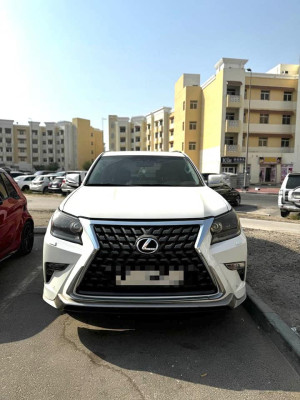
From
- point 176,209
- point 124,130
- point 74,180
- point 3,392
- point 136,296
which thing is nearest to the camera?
point 3,392

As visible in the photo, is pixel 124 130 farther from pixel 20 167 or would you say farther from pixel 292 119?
pixel 292 119

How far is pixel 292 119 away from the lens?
1649 inches

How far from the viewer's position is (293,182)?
35.3 ft

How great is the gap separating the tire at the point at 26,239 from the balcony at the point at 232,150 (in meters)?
37.1

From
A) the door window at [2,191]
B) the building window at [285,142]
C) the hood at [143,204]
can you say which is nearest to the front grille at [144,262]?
the hood at [143,204]

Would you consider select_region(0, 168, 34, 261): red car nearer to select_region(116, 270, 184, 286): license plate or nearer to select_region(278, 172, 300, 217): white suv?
select_region(116, 270, 184, 286): license plate

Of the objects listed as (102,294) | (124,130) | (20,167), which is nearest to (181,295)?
(102,294)

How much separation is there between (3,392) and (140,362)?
1.02 m

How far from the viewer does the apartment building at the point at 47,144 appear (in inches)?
3403

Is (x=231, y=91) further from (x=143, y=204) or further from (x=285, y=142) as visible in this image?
(x=143, y=204)

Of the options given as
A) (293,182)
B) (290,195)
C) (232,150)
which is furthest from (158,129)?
(290,195)

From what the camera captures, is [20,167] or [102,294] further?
[20,167]

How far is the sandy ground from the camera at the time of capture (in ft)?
11.2

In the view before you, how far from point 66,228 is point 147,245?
0.76 meters
